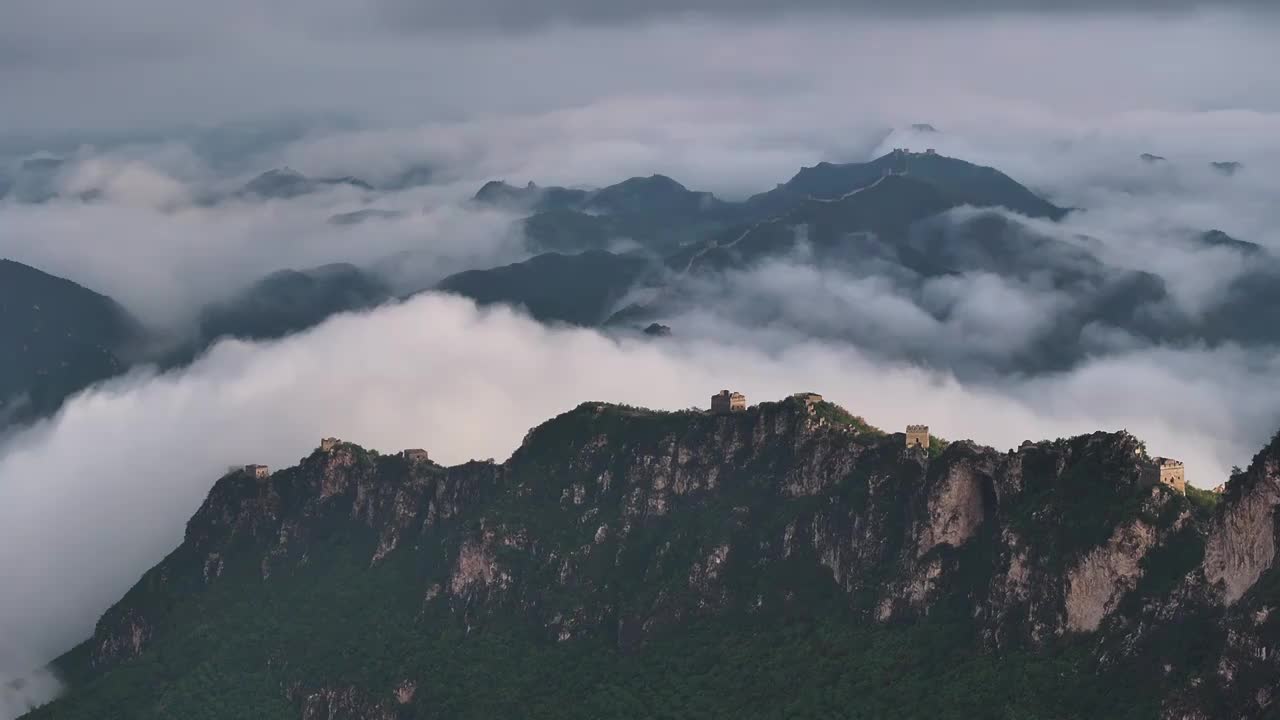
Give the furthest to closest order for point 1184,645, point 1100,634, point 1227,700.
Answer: point 1100,634, point 1184,645, point 1227,700

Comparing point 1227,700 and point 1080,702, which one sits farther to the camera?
point 1080,702

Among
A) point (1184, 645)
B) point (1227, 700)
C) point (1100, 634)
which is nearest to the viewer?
point (1227, 700)

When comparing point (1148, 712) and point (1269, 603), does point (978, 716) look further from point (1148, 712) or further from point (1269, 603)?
point (1269, 603)

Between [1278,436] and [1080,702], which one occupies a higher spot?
[1278,436]

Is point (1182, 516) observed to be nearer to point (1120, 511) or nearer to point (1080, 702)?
point (1120, 511)

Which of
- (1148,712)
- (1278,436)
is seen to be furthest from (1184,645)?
(1278,436)

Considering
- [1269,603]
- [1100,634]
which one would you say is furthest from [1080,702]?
[1269,603]
